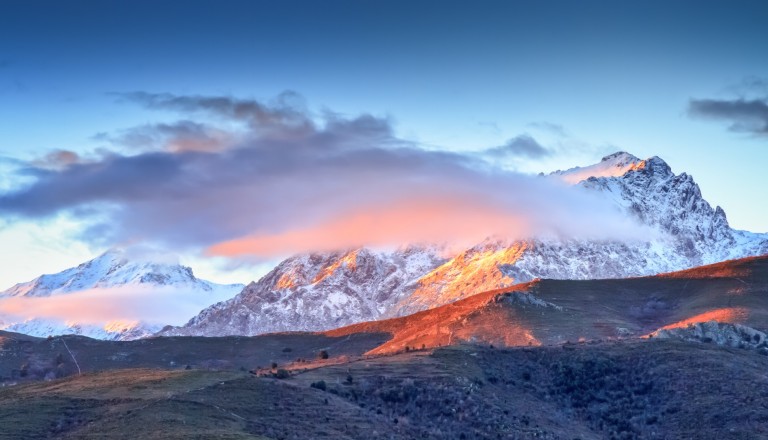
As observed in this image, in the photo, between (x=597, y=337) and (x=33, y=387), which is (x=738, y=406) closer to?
(x=597, y=337)

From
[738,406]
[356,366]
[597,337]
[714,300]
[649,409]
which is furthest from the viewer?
[714,300]

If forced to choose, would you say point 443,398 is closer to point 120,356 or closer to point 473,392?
point 473,392

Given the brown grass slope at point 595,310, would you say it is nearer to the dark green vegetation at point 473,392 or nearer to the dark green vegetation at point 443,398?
the dark green vegetation at point 473,392

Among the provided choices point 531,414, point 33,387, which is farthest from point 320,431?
point 33,387

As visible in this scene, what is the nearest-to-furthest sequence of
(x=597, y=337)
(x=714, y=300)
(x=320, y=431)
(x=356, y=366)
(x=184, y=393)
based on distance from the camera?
1. (x=320, y=431)
2. (x=184, y=393)
3. (x=356, y=366)
4. (x=597, y=337)
5. (x=714, y=300)

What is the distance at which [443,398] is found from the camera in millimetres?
113375

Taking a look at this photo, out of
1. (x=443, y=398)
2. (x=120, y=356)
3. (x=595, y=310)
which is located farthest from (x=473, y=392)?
(x=120, y=356)

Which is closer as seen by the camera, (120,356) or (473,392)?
(473,392)

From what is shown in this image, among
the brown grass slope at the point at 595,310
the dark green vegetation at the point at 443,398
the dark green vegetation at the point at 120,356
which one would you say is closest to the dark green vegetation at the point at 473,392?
the dark green vegetation at the point at 443,398

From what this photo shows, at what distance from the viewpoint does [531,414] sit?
380 ft

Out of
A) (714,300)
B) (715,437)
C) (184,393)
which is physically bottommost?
(715,437)

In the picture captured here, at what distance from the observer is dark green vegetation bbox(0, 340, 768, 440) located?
3735 inches

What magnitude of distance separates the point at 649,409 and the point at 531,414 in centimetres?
1577

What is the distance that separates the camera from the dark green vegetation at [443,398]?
94.9 m
